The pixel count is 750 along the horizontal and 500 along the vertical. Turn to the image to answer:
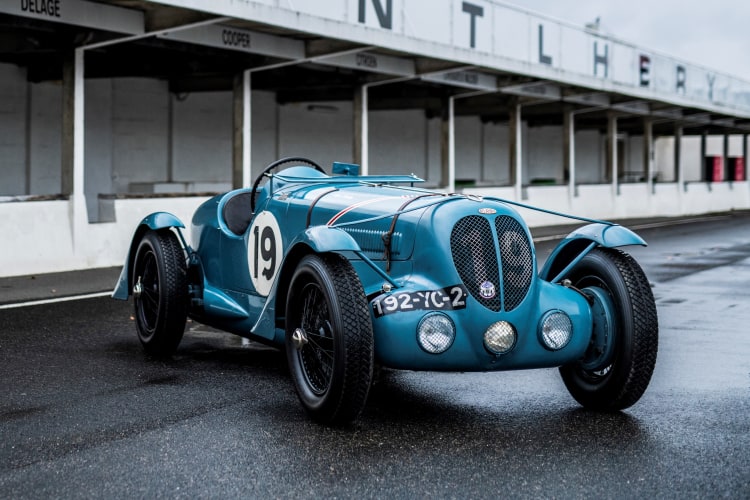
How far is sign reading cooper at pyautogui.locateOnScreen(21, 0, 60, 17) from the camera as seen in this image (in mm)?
13125

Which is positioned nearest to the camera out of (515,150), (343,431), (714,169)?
(343,431)

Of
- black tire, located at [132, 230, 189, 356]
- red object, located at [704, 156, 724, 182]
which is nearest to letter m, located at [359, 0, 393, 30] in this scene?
black tire, located at [132, 230, 189, 356]

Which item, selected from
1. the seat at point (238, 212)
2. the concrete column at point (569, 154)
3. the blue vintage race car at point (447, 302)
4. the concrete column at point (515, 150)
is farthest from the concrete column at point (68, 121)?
the concrete column at point (569, 154)

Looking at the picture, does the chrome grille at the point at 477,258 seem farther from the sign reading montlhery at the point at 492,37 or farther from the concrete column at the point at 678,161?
the concrete column at the point at 678,161

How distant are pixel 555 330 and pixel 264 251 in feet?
6.93

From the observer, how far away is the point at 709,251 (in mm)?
18297

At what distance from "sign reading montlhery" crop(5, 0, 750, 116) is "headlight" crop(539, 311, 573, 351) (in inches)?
347

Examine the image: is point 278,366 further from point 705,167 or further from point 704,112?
point 705,167

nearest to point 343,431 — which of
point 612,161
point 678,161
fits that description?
point 612,161

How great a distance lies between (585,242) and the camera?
6.27 meters

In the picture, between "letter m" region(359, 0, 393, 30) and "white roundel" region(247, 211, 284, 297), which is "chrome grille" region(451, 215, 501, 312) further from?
"letter m" region(359, 0, 393, 30)

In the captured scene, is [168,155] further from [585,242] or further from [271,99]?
[585,242]

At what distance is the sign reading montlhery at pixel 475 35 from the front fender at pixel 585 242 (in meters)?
8.20

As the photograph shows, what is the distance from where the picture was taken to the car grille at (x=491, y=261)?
5680mm
